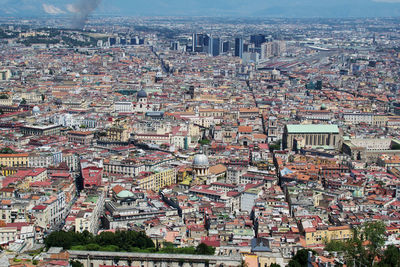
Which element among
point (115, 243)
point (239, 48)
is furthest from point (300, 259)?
point (239, 48)

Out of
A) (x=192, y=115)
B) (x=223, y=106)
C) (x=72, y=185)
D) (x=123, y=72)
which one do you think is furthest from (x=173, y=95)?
(x=72, y=185)

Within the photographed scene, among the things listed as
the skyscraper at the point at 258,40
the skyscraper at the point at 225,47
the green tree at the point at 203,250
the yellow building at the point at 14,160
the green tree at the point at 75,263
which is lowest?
the green tree at the point at 75,263

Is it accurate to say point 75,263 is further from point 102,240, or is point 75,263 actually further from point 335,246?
point 335,246

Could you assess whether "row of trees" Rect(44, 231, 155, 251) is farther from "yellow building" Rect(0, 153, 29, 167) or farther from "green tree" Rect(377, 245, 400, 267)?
"yellow building" Rect(0, 153, 29, 167)

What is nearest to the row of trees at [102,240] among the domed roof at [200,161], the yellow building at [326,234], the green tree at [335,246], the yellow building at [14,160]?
the yellow building at [326,234]

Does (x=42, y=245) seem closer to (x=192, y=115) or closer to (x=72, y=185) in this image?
(x=72, y=185)

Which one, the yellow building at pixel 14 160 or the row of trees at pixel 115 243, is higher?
the yellow building at pixel 14 160

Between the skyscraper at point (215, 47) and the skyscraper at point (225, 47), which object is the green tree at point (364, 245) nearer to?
the skyscraper at point (215, 47)
